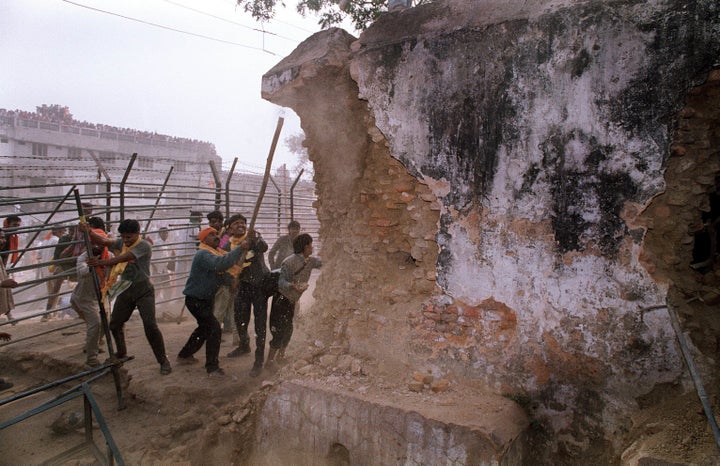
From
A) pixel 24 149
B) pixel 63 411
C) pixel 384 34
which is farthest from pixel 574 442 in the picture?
pixel 24 149

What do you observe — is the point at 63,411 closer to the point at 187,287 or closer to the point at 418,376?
the point at 187,287

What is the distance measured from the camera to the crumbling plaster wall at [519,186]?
274 cm

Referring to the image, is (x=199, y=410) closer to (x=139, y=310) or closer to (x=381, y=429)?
(x=139, y=310)

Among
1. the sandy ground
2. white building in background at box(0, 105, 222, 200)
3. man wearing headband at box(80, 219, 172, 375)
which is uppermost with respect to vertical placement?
white building in background at box(0, 105, 222, 200)

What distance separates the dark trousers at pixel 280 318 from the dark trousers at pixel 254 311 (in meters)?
0.12

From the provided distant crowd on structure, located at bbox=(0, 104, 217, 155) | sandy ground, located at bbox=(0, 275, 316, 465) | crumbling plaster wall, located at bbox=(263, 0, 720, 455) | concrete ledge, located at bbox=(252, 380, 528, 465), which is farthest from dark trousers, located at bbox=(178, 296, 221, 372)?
distant crowd on structure, located at bbox=(0, 104, 217, 155)

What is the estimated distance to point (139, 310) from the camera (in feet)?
15.2

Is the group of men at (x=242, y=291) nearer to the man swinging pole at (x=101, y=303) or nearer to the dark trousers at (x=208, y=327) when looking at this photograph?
the dark trousers at (x=208, y=327)

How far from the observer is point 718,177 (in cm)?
268

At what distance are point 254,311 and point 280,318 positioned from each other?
0.40 m

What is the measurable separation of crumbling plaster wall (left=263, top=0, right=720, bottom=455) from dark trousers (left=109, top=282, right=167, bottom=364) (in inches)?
79.4

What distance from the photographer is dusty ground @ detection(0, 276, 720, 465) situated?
2486mm

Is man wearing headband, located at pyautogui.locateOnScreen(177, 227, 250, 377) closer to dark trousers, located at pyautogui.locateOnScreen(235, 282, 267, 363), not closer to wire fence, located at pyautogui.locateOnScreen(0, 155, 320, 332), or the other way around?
dark trousers, located at pyautogui.locateOnScreen(235, 282, 267, 363)

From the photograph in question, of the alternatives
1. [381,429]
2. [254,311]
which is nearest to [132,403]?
[254,311]
